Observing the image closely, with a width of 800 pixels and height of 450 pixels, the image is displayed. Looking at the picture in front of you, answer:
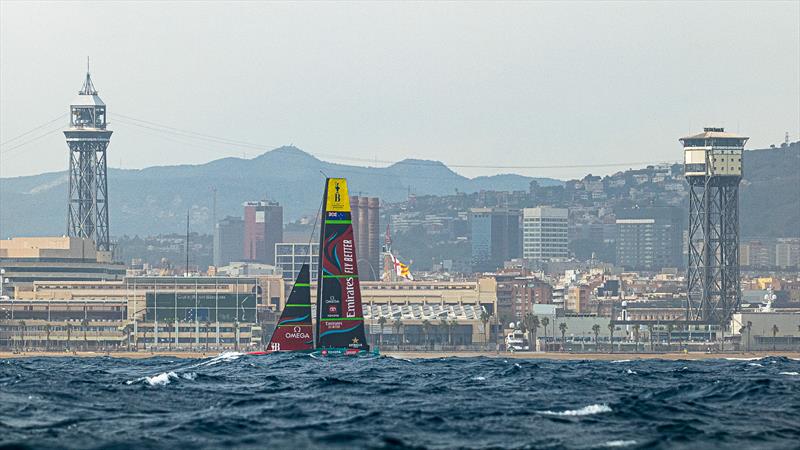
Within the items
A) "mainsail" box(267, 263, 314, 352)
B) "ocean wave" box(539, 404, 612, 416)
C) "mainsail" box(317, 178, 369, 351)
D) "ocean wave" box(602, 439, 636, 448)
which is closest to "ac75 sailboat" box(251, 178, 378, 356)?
"mainsail" box(317, 178, 369, 351)

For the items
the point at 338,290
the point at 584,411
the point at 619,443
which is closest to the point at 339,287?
the point at 338,290

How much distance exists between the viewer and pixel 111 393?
6319cm

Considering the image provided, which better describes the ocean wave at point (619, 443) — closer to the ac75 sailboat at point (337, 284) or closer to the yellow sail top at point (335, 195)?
the ac75 sailboat at point (337, 284)

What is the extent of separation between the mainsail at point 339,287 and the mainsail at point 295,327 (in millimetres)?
6110

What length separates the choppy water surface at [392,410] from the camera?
156 ft

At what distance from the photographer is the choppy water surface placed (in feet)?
156

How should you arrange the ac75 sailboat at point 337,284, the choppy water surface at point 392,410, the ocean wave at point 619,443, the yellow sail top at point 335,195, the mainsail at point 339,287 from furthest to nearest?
the mainsail at point 339,287 < the ac75 sailboat at point 337,284 < the yellow sail top at point 335,195 < the choppy water surface at point 392,410 < the ocean wave at point 619,443

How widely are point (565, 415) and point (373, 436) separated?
9031 millimetres

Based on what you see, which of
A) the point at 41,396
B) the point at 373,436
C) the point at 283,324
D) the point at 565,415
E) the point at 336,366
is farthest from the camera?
the point at 283,324

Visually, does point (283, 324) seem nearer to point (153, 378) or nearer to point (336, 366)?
point (336, 366)

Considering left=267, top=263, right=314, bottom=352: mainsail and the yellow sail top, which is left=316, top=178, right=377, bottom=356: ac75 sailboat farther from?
left=267, top=263, right=314, bottom=352: mainsail

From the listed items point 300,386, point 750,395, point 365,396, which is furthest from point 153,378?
point 750,395

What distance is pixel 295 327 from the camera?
347 feet

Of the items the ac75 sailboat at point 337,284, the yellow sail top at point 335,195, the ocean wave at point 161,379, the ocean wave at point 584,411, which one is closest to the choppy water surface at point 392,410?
the ocean wave at point 584,411
